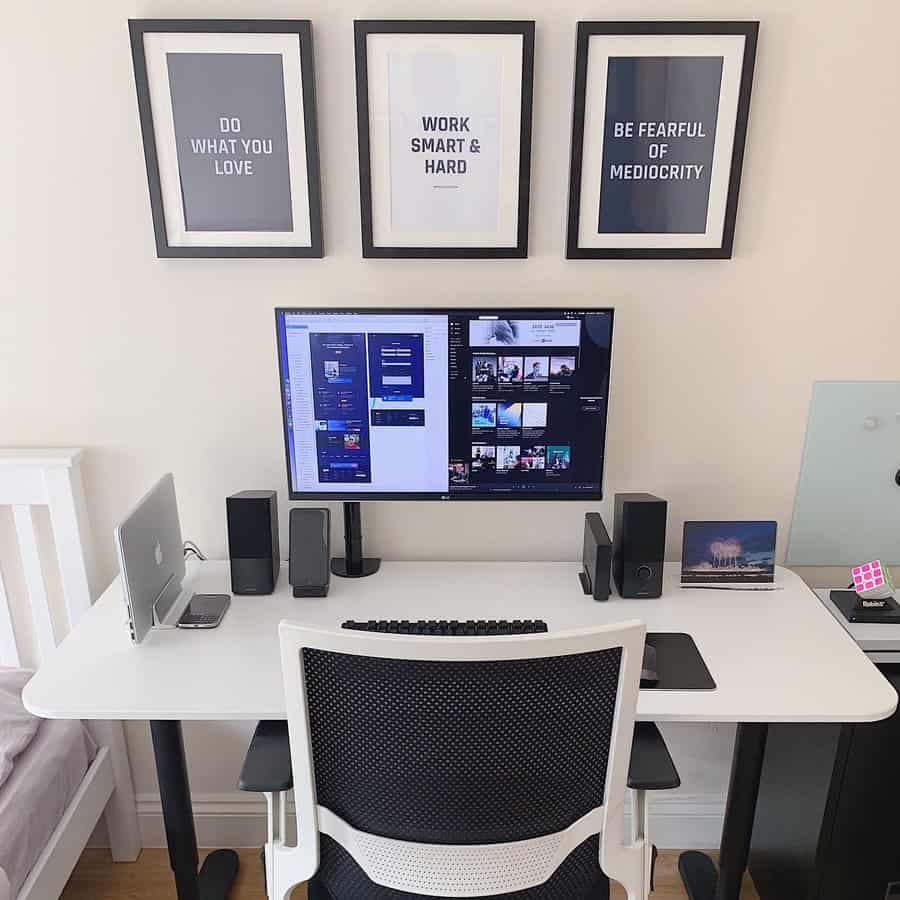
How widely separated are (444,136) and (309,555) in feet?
2.97

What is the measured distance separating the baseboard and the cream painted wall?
2.33ft

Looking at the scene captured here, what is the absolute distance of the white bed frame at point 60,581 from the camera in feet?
5.81

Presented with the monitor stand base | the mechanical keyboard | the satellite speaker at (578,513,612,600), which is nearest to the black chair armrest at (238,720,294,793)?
the mechanical keyboard

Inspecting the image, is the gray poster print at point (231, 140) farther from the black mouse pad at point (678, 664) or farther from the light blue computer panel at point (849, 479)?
the light blue computer panel at point (849, 479)

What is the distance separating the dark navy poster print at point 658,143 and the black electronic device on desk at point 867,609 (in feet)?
2.84

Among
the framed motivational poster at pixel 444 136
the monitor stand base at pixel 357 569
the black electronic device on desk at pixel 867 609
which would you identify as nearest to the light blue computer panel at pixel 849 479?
the black electronic device on desk at pixel 867 609

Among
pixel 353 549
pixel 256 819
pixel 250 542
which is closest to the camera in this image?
pixel 250 542

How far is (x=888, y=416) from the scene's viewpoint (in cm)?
186

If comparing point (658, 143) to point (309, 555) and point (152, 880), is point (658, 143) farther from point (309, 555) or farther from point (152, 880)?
point (152, 880)

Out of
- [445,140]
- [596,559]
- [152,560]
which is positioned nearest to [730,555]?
[596,559]

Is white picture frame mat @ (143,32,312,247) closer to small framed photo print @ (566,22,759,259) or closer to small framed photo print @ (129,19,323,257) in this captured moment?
small framed photo print @ (129,19,323,257)

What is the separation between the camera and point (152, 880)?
2.05 meters

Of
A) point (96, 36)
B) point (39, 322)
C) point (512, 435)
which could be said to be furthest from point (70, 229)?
point (512, 435)

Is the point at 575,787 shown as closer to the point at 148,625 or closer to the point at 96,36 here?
the point at 148,625
